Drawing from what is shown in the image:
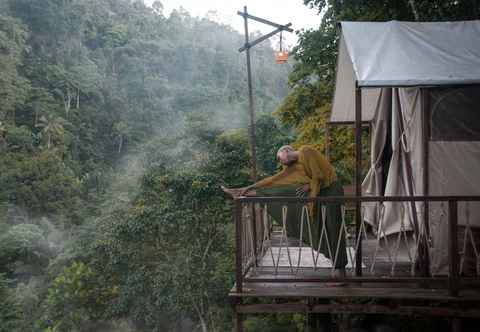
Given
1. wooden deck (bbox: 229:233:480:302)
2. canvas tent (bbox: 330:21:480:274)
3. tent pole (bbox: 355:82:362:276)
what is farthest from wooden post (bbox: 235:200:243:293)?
canvas tent (bbox: 330:21:480:274)

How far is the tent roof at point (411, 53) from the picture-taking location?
4160 mm

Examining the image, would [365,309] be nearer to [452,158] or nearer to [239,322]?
[239,322]

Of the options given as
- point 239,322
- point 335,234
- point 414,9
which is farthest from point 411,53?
point 414,9

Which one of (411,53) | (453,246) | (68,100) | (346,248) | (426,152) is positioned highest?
(68,100)

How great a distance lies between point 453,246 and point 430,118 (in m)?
1.22

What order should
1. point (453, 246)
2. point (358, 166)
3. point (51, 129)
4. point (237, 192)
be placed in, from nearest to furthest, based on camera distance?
point (453, 246), point (358, 166), point (237, 192), point (51, 129)

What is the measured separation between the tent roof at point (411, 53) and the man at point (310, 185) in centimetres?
86

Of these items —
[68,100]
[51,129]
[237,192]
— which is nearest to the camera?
[237,192]

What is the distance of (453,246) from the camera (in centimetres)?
391

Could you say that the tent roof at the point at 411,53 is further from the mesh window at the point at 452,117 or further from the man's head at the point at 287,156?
the man's head at the point at 287,156

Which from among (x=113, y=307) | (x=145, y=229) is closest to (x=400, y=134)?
(x=145, y=229)

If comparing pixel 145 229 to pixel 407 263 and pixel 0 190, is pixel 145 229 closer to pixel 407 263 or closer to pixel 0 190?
pixel 407 263

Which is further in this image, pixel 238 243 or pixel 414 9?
pixel 414 9

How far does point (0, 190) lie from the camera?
3200cm
